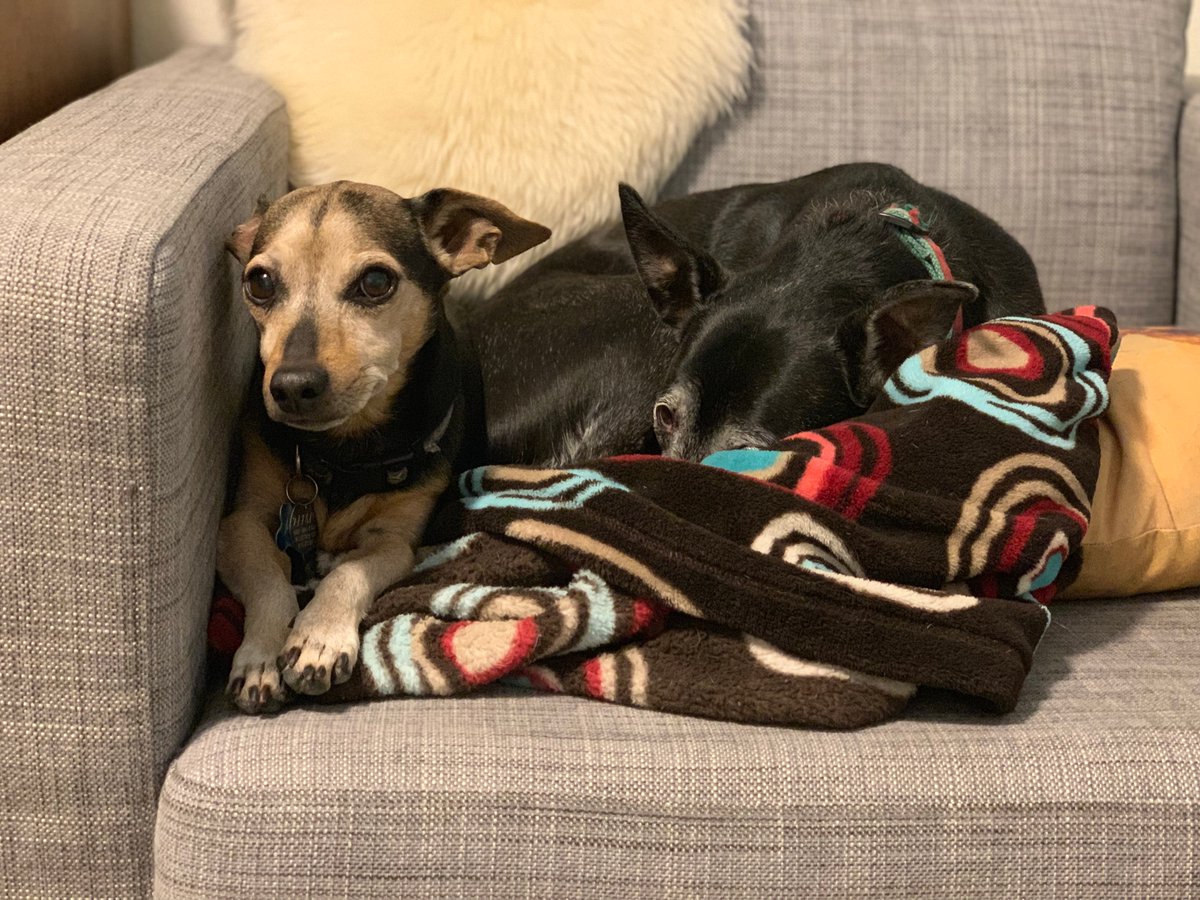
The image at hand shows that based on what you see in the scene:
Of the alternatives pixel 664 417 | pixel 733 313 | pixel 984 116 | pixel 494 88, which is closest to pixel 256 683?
pixel 664 417

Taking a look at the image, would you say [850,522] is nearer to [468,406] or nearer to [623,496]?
[623,496]

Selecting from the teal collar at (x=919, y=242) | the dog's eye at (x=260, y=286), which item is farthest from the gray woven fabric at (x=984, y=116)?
the dog's eye at (x=260, y=286)

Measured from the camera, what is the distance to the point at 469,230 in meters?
1.91

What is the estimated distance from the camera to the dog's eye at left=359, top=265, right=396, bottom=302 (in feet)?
5.60

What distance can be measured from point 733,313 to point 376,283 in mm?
567

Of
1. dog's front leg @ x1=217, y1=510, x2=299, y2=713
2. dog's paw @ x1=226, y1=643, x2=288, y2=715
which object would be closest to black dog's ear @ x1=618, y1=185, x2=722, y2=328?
dog's front leg @ x1=217, y1=510, x2=299, y2=713

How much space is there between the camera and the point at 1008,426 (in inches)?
63.8

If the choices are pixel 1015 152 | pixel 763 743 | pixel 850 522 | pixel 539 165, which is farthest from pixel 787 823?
pixel 1015 152

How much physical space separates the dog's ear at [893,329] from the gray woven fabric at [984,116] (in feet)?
2.89

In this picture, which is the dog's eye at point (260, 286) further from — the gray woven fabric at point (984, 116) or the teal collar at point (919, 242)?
the gray woven fabric at point (984, 116)

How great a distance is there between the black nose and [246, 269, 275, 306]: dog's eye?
6.9 inches

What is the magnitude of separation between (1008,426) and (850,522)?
288 millimetres

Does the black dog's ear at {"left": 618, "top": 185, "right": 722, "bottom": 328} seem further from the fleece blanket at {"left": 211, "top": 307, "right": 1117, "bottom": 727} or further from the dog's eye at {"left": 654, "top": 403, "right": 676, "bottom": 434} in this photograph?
the fleece blanket at {"left": 211, "top": 307, "right": 1117, "bottom": 727}

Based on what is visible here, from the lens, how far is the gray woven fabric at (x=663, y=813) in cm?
127
